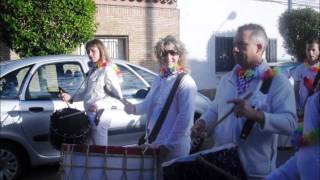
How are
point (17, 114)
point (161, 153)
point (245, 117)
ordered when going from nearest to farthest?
1. point (245, 117)
2. point (161, 153)
3. point (17, 114)

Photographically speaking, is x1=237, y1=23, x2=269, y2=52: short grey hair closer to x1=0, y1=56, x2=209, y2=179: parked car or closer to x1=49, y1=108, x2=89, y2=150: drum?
x1=49, y1=108, x2=89, y2=150: drum

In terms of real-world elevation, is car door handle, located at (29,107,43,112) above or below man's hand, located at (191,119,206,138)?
below

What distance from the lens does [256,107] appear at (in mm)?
3211

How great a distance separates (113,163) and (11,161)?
3.83m

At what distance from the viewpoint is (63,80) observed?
7.28 meters

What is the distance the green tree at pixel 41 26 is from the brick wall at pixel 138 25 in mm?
3279

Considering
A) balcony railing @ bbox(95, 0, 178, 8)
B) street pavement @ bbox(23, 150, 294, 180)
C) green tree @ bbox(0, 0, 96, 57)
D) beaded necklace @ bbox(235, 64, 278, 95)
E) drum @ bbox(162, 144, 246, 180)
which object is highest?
balcony railing @ bbox(95, 0, 178, 8)

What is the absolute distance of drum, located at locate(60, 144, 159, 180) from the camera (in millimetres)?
3521

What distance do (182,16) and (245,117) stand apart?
14.2 metres

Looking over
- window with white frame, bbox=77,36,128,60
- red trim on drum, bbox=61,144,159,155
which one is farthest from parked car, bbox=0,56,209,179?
window with white frame, bbox=77,36,128,60

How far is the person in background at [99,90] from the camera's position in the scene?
19.2ft

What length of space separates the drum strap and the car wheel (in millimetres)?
4406

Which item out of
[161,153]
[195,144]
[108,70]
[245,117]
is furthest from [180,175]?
[195,144]

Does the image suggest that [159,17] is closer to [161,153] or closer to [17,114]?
[17,114]
